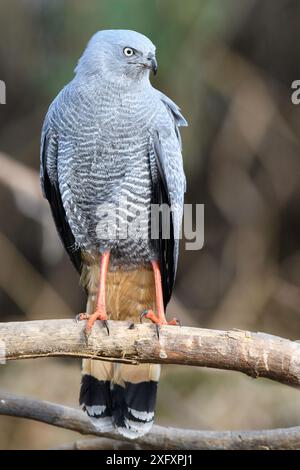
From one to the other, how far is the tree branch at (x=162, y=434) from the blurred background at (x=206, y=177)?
6.55ft

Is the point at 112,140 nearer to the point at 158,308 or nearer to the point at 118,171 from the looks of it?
the point at 118,171

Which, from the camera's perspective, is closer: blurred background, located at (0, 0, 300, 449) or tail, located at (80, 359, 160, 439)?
tail, located at (80, 359, 160, 439)

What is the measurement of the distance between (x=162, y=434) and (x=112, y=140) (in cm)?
142

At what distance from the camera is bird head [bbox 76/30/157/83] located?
3.93 metres

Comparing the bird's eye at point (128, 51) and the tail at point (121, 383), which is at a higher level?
the bird's eye at point (128, 51)

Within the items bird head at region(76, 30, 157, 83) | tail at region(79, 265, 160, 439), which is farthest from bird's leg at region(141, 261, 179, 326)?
bird head at region(76, 30, 157, 83)

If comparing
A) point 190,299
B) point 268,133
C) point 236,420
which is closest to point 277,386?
point 236,420

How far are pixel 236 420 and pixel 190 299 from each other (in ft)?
4.96

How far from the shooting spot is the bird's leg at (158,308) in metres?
3.65

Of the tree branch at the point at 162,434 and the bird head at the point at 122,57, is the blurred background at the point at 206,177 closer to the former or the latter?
the bird head at the point at 122,57

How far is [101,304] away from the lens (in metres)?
3.78

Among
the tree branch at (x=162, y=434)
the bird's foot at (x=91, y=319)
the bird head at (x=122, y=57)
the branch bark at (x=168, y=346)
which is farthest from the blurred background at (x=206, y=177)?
the branch bark at (x=168, y=346)

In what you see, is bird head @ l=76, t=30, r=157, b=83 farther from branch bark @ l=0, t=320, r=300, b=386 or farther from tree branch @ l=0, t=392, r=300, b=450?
tree branch @ l=0, t=392, r=300, b=450

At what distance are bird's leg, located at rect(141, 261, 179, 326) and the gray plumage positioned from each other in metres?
0.08
